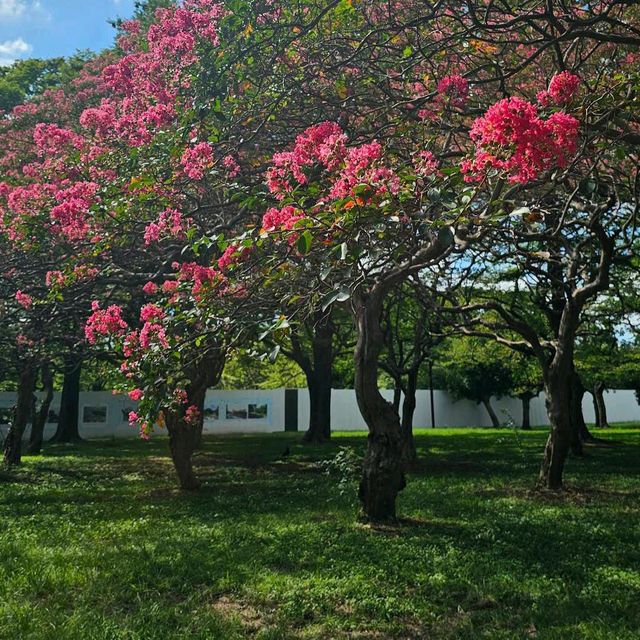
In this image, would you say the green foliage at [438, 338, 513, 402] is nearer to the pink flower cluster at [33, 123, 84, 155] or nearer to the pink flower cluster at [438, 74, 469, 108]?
the pink flower cluster at [33, 123, 84, 155]

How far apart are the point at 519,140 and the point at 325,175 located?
1757mm

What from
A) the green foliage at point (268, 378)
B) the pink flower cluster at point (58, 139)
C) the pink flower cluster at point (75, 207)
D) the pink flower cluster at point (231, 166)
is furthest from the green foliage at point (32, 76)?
the green foliage at point (268, 378)

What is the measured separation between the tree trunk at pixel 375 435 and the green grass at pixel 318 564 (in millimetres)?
341

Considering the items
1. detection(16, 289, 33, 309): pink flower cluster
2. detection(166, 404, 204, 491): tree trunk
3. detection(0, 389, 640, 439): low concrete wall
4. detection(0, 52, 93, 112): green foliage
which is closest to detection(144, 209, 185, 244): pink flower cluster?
detection(16, 289, 33, 309): pink flower cluster

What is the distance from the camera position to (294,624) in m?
3.95

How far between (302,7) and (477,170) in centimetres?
318

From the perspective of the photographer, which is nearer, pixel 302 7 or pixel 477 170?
pixel 477 170

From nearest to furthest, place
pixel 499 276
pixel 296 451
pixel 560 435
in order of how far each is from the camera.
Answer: pixel 560 435 < pixel 499 276 < pixel 296 451

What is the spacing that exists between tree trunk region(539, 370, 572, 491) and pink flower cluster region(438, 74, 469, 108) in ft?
14.7

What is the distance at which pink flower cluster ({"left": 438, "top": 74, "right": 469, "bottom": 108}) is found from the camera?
575cm

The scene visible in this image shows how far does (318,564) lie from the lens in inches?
204

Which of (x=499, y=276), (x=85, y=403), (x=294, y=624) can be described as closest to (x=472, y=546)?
(x=294, y=624)

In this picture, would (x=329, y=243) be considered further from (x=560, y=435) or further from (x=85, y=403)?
(x=85, y=403)

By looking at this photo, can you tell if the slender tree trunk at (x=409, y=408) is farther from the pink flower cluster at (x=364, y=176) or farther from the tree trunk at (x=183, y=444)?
the pink flower cluster at (x=364, y=176)
